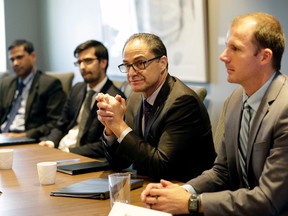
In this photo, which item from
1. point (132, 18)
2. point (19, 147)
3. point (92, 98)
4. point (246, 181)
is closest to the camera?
point (246, 181)

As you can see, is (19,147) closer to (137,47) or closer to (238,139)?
(137,47)

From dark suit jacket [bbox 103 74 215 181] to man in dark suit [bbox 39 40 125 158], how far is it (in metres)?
1.09

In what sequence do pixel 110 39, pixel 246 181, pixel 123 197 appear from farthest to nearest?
pixel 110 39 → pixel 246 181 → pixel 123 197

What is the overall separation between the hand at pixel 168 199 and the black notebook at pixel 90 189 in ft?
0.72

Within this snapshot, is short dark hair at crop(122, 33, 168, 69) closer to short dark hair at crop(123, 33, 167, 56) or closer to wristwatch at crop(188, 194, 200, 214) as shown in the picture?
short dark hair at crop(123, 33, 167, 56)

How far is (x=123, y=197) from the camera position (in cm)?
207

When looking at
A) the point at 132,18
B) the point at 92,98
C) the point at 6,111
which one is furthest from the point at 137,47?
the point at 6,111

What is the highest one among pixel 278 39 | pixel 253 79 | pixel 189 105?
pixel 278 39

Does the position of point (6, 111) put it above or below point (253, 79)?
below

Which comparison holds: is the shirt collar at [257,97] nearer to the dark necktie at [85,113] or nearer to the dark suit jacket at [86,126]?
the dark suit jacket at [86,126]

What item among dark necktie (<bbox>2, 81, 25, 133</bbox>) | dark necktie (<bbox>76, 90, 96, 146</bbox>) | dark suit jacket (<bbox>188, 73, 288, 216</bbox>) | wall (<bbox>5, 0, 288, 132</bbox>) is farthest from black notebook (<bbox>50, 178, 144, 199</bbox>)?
dark necktie (<bbox>2, 81, 25, 133</bbox>)

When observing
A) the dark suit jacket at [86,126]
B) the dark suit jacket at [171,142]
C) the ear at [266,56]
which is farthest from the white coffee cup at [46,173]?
the dark suit jacket at [86,126]

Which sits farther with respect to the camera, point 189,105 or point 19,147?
point 19,147

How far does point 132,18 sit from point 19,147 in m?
2.21
